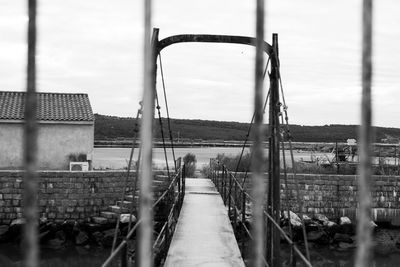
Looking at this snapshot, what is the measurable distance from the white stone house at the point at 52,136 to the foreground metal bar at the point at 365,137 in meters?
17.5

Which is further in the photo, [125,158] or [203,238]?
[125,158]

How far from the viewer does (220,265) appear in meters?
5.68

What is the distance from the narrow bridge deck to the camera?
5.88 metres

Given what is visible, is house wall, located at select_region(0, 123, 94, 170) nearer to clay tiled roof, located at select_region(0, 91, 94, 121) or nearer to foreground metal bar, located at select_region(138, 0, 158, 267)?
clay tiled roof, located at select_region(0, 91, 94, 121)

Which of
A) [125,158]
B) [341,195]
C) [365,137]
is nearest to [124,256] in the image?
[365,137]

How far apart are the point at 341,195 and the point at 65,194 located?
7.76 m

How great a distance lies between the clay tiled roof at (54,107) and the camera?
1886 cm

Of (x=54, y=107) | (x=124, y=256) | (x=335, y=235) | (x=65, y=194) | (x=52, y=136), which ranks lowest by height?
(x=335, y=235)

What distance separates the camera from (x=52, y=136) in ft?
61.7

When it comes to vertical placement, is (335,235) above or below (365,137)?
below

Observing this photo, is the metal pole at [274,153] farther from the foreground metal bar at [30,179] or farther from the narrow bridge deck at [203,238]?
the foreground metal bar at [30,179]

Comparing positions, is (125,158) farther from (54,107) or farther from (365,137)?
(365,137)

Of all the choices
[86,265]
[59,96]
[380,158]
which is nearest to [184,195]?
[86,265]

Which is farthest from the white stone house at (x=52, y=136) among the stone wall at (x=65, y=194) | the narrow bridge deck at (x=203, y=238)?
the narrow bridge deck at (x=203, y=238)
